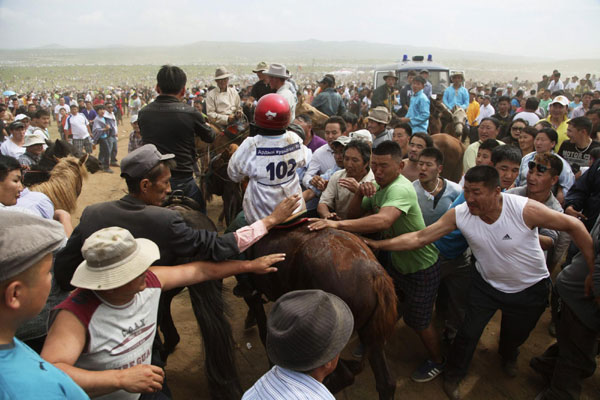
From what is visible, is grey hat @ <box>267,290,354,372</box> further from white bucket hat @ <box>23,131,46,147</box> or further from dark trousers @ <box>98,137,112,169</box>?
dark trousers @ <box>98,137,112,169</box>

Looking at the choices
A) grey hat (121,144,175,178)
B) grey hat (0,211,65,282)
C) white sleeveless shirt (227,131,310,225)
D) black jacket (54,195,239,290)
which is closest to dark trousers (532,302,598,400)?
white sleeveless shirt (227,131,310,225)

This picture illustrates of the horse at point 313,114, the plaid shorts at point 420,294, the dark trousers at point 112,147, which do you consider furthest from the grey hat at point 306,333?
the dark trousers at point 112,147

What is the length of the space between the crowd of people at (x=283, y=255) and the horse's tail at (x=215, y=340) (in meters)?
0.55

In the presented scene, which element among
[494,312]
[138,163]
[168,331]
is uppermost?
[138,163]

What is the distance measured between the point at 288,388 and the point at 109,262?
100 centimetres

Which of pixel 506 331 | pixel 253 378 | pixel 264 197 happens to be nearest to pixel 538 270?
pixel 506 331

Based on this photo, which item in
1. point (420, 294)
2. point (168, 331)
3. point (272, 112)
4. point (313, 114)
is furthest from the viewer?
point (313, 114)

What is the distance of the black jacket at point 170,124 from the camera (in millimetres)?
3971

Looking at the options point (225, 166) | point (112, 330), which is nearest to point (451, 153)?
point (225, 166)

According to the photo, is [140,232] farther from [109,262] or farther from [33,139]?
[33,139]

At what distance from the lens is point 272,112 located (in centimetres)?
305

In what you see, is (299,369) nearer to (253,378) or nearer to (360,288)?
(360,288)

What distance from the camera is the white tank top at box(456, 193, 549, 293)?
297 centimetres

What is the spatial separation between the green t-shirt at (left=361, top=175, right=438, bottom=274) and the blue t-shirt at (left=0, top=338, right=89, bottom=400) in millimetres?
2510
